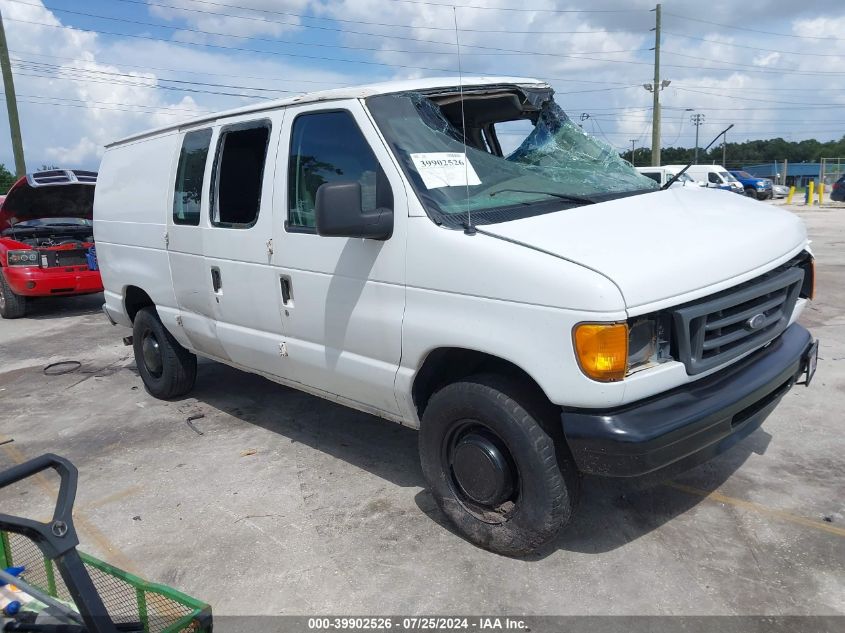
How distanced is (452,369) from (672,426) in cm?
114

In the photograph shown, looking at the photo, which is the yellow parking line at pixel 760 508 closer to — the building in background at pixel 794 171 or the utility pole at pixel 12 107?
the utility pole at pixel 12 107

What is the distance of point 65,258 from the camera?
33.9 feet

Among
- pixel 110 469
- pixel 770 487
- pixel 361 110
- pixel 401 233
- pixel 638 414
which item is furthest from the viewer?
pixel 110 469

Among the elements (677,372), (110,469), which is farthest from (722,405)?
(110,469)

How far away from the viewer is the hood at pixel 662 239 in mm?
2787

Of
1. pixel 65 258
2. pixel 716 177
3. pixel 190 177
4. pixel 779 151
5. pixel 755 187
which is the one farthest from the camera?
pixel 779 151

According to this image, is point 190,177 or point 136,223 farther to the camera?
point 136,223

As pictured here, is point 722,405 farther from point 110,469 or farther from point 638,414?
point 110,469

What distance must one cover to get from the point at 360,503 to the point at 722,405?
202 cm

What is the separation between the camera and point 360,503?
13.0ft

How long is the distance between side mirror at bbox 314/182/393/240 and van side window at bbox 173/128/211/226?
6.38 feet

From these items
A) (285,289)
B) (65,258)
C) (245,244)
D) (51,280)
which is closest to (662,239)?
(285,289)

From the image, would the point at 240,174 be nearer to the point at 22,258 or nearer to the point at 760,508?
the point at 760,508

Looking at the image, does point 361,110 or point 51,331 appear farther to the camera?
point 51,331
